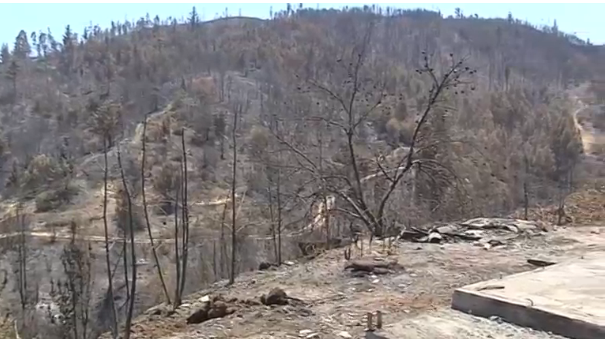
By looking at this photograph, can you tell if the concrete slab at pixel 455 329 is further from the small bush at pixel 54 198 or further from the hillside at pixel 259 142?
the small bush at pixel 54 198

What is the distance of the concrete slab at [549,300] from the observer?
3.91 m

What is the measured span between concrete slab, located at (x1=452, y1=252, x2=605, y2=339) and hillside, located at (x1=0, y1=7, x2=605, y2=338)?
8.66 ft

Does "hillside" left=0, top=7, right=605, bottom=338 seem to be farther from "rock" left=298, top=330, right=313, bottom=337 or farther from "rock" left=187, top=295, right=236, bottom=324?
"rock" left=298, top=330, right=313, bottom=337

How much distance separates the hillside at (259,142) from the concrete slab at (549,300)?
2.64 metres

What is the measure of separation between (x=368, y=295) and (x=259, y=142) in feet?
63.7

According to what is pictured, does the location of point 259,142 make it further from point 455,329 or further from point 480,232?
point 455,329

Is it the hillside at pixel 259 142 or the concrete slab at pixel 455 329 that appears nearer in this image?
the concrete slab at pixel 455 329

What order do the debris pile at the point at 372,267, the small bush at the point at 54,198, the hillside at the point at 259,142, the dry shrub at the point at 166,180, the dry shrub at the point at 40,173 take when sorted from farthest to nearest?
the dry shrub at the point at 40,173 < the small bush at the point at 54,198 < the dry shrub at the point at 166,180 < the hillside at the point at 259,142 < the debris pile at the point at 372,267

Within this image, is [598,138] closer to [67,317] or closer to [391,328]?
[67,317]

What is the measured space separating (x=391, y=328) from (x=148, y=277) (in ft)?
43.0

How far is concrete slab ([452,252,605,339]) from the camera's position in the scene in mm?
3914

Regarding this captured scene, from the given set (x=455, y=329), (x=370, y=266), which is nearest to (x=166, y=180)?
(x=370, y=266)

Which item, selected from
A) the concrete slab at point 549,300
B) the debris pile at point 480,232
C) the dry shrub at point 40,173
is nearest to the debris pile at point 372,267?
the debris pile at point 480,232

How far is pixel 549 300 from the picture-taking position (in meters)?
4.23
